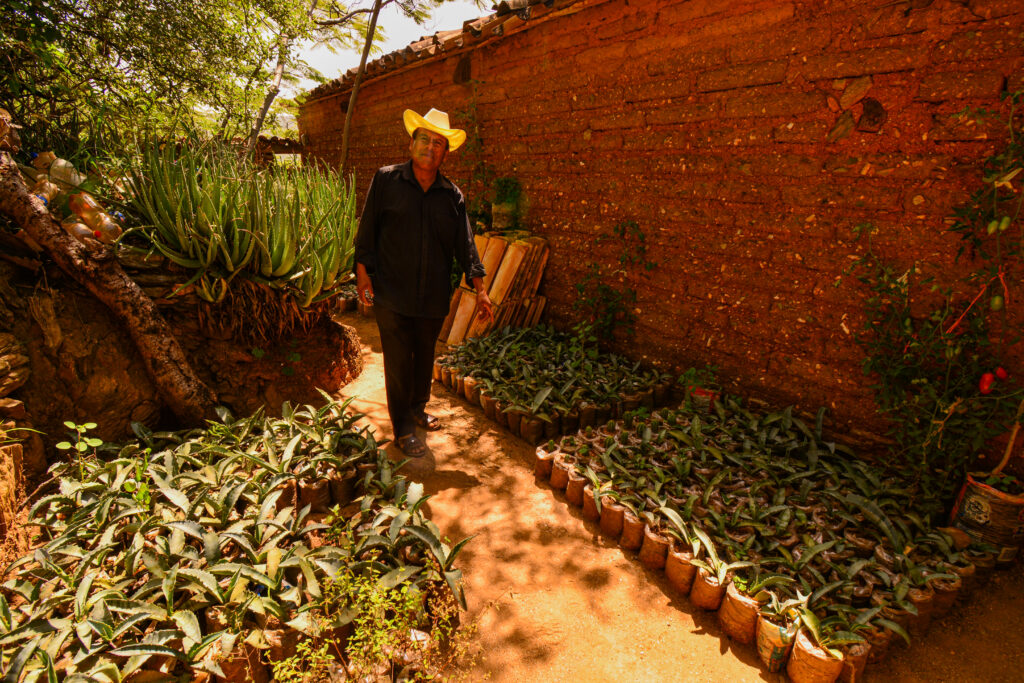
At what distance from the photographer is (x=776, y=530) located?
2.25 metres

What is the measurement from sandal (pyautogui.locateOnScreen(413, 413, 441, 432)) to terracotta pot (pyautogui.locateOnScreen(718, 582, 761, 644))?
2.20 meters

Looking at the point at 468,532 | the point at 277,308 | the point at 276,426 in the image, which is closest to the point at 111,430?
the point at 276,426

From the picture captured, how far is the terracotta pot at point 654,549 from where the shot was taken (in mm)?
2254

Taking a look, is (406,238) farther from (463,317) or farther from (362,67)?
(362,67)

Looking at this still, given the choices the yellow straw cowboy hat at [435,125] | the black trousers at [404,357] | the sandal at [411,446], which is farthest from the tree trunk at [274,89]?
the sandal at [411,446]

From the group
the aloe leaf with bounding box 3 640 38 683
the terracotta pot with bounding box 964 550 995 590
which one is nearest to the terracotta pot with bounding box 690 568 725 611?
the terracotta pot with bounding box 964 550 995 590

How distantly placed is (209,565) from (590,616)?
1578 mm

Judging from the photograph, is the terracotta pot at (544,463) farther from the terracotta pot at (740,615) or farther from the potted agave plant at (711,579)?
the terracotta pot at (740,615)

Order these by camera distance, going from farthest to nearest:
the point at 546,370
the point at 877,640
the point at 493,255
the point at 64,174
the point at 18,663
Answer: the point at 493,255, the point at 546,370, the point at 64,174, the point at 877,640, the point at 18,663

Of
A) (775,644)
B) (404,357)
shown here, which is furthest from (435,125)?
(775,644)

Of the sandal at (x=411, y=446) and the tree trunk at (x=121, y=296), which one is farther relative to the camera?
the sandal at (x=411, y=446)

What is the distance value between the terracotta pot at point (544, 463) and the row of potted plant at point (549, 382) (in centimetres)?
36

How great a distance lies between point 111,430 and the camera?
8.96 ft

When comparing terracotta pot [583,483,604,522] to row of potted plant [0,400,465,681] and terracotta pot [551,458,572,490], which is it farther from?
row of potted plant [0,400,465,681]
